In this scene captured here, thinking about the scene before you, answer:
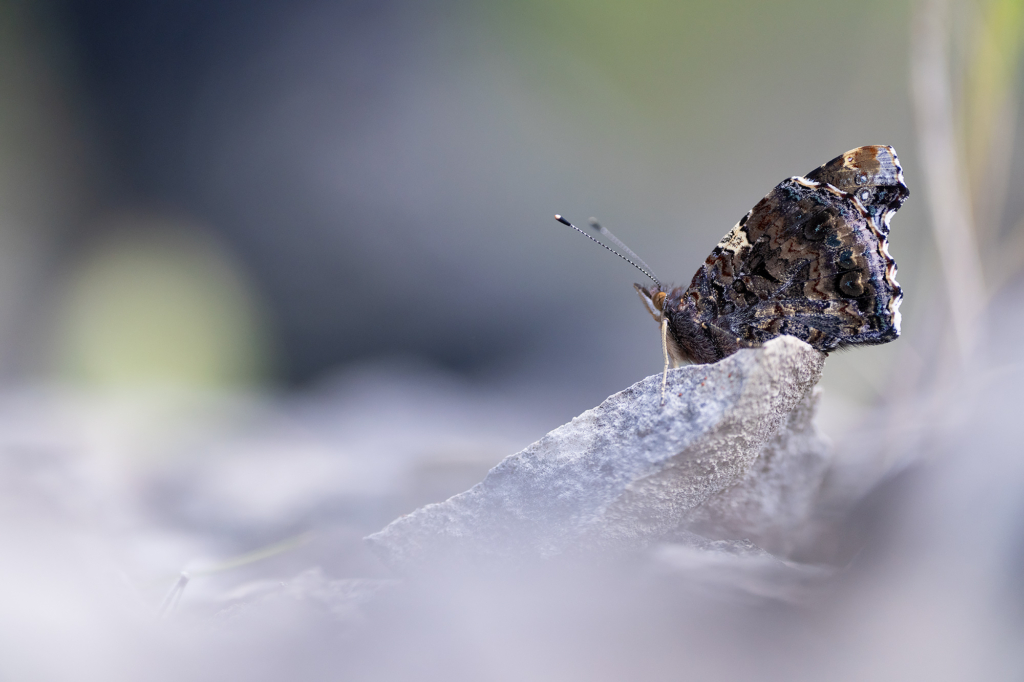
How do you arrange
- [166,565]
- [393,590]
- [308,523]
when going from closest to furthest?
[393,590] < [166,565] < [308,523]

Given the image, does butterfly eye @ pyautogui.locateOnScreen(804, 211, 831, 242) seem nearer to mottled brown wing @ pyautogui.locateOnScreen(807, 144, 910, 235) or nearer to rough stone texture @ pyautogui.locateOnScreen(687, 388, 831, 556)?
mottled brown wing @ pyautogui.locateOnScreen(807, 144, 910, 235)

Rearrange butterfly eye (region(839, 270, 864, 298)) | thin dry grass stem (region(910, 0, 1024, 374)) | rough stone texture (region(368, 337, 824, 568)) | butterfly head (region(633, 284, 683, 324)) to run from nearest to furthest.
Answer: rough stone texture (region(368, 337, 824, 568)) < butterfly eye (region(839, 270, 864, 298)) < butterfly head (region(633, 284, 683, 324)) < thin dry grass stem (region(910, 0, 1024, 374))

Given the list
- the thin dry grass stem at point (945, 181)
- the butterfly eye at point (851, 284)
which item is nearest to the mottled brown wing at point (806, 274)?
the butterfly eye at point (851, 284)

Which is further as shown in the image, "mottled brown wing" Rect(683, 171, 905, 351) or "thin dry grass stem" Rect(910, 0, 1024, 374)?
"thin dry grass stem" Rect(910, 0, 1024, 374)

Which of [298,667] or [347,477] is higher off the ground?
[347,477]

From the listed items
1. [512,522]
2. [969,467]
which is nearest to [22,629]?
[512,522]

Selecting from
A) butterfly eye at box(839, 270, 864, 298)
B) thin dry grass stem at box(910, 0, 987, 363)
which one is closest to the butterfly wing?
butterfly eye at box(839, 270, 864, 298)

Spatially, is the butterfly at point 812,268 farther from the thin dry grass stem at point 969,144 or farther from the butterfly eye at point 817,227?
the thin dry grass stem at point 969,144

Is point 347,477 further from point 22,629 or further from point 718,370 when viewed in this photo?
point 718,370
